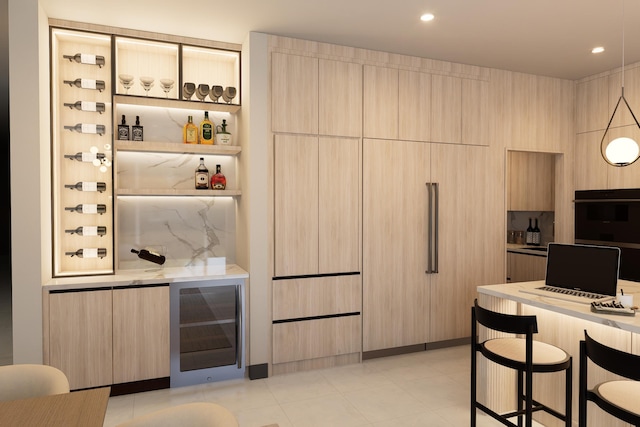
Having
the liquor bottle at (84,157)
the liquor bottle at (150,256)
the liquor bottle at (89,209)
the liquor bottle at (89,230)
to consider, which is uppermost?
the liquor bottle at (84,157)

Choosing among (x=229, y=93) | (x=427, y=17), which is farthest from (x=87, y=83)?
(x=427, y=17)

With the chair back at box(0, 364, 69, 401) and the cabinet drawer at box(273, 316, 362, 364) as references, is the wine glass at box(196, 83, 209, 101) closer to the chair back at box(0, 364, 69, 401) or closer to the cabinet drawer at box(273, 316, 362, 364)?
the cabinet drawer at box(273, 316, 362, 364)

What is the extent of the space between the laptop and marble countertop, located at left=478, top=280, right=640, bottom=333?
0.30 feet

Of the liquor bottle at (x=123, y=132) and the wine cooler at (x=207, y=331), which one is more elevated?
the liquor bottle at (x=123, y=132)

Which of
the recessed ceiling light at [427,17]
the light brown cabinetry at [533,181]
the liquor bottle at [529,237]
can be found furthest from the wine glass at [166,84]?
the liquor bottle at [529,237]

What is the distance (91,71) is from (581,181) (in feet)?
17.2

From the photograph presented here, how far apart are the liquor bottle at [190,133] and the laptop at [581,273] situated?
116 inches

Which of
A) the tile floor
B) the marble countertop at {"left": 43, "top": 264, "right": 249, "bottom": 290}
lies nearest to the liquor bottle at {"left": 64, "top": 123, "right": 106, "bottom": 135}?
the marble countertop at {"left": 43, "top": 264, "right": 249, "bottom": 290}

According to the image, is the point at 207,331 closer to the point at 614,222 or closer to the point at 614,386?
the point at 614,386

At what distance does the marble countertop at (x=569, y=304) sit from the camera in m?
2.00

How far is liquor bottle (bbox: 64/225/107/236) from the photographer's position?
352cm

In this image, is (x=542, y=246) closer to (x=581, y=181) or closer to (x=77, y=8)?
(x=581, y=181)

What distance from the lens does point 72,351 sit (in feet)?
10.0

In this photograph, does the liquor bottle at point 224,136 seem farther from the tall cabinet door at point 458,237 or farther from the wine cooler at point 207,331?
the tall cabinet door at point 458,237
